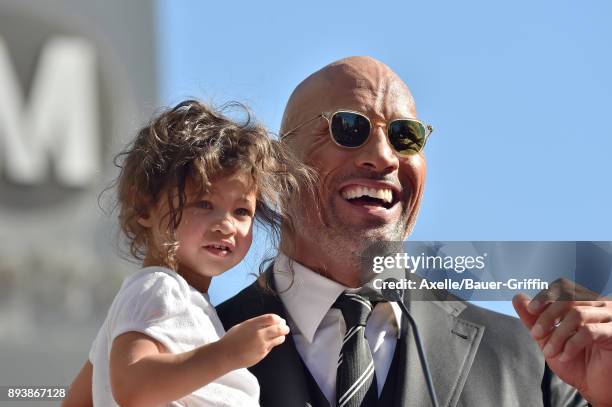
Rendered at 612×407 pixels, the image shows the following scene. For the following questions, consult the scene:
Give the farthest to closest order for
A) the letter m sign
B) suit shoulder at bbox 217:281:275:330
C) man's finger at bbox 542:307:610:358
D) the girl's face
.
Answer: the letter m sign → suit shoulder at bbox 217:281:275:330 → man's finger at bbox 542:307:610:358 → the girl's face

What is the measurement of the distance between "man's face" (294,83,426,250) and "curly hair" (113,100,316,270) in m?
0.58

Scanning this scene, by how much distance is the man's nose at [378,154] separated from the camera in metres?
3.04

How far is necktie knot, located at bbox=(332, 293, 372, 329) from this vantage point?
289 cm

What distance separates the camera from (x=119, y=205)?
94.6 inches

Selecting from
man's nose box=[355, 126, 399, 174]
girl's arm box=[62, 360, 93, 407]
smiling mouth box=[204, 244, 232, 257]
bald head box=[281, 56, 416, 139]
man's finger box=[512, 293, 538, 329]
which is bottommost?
girl's arm box=[62, 360, 93, 407]

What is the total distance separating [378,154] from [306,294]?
41 cm

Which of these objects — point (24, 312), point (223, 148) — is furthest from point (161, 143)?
point (24, 312)

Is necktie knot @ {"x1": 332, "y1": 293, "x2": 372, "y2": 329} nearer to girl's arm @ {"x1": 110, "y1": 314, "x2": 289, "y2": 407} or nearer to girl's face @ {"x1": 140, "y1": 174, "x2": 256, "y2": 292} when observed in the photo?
girl's face @ {"x1": 140, "y1": 174, "x2": 256, "y2": 292}

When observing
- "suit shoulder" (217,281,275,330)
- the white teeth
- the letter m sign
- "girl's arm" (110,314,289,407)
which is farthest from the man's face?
the letter m sign

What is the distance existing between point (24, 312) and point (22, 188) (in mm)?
884

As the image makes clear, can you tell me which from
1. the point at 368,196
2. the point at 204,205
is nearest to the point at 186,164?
the point at 204,205

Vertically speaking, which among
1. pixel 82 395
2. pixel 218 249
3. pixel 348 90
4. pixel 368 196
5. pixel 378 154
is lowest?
pixel 82 395

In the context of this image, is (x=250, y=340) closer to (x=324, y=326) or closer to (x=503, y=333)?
(x=324, y=326)

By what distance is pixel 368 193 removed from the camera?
3.10 meters
